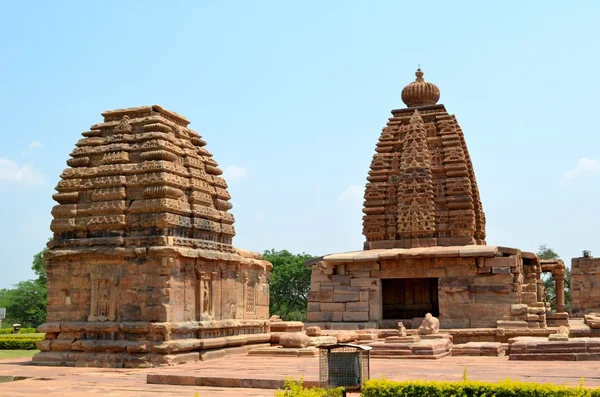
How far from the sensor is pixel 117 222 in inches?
518

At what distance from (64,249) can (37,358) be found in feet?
6.58

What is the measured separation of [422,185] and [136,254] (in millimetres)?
12613

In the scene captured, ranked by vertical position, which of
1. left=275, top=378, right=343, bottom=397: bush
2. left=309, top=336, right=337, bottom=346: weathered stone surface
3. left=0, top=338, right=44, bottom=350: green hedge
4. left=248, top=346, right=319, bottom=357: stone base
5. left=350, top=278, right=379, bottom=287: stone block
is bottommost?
left=0, top=338, right=44, bottom=350: green hedge

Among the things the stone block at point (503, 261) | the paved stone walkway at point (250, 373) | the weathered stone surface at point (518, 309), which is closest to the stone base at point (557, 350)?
the paved stone walkway at point (250, 373)

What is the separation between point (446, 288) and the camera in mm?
19781

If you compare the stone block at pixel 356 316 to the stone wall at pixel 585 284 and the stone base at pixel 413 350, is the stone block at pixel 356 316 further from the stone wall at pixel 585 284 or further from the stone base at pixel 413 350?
the stone wall at pixel 585 284

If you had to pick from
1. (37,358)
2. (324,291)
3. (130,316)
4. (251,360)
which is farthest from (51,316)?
(324,291)

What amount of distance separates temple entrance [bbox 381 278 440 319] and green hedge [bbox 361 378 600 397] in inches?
607

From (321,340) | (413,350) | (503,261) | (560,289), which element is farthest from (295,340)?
(560,289)

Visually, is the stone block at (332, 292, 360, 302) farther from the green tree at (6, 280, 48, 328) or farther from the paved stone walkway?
the green tree at (6, 280, 48, 328)

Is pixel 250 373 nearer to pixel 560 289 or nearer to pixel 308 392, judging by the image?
pixel 308 392

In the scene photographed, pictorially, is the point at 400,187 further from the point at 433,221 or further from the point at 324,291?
the point at 324,291

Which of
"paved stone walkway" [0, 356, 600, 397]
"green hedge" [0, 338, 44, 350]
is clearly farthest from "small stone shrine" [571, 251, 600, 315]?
"green hedge" [0, 338, 44, 350]

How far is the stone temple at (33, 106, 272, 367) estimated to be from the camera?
12.7m
